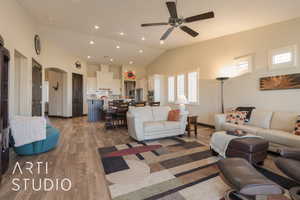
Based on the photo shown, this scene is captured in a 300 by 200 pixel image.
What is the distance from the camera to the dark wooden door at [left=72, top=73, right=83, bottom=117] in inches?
313

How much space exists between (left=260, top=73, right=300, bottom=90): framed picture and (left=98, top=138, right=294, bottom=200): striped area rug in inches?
96.1

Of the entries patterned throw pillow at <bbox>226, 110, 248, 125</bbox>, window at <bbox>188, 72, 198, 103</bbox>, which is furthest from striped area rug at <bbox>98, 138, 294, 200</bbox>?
window at <bbox>188, 72, 198, 103</bbox>

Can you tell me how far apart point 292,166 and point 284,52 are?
334cm

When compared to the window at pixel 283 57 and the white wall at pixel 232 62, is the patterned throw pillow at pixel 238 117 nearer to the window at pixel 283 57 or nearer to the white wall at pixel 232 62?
the white wall at pixel 232 62

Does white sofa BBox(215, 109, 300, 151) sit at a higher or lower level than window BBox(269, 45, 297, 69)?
lower

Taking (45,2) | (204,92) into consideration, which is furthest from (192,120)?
(45,2)

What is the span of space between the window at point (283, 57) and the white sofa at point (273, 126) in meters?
1.24

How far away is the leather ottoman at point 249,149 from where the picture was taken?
2.28m

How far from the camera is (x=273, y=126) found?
3.36 m

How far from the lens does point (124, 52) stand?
7.58 metres

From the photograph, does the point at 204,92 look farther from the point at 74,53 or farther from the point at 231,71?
the point at 74,53

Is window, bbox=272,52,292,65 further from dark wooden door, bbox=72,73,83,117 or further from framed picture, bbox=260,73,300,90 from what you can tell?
dark wooden door, bbox=72,73,83,117

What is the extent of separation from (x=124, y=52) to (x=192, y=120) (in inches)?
208

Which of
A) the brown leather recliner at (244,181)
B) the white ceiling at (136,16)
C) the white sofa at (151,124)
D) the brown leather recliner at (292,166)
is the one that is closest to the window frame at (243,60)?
the white ceiling at (136,16)
